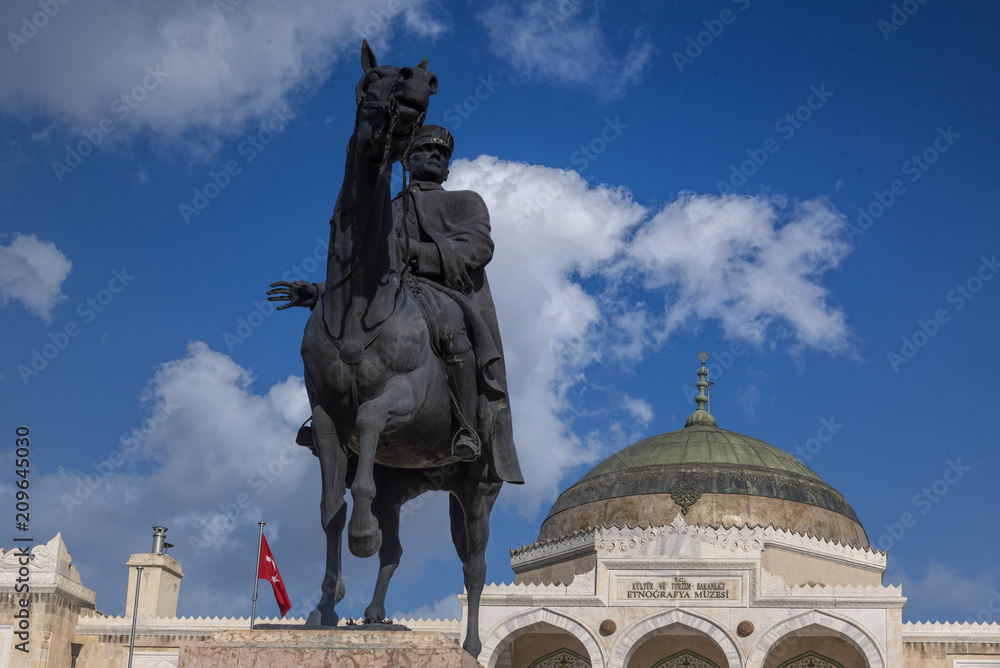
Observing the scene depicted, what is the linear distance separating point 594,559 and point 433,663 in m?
28.5

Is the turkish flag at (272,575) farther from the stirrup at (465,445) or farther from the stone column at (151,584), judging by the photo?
the stirrup at (465,445)

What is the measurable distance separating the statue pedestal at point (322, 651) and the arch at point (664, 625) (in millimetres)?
25151

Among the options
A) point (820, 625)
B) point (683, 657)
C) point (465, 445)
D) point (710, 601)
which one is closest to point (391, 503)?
point (465, 445)

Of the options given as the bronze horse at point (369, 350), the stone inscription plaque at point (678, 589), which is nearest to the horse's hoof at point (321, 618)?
the bronze horse at point (369, 350)

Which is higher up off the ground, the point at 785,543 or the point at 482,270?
the point at 785,543

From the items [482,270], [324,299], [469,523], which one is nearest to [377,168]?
[324,299]

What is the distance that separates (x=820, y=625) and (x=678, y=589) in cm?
359

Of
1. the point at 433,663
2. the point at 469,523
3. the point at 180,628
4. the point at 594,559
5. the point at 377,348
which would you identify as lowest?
the point at 433,663

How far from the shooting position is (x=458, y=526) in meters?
6.64

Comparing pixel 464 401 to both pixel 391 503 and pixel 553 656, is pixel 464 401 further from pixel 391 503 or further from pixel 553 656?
pixel 553 656

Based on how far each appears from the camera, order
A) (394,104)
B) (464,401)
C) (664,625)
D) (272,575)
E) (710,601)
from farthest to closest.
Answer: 1. (710,601)
2. (664,625)
3. (272,575)
4. (464,401)
5. (394,104)

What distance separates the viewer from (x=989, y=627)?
29.1 m

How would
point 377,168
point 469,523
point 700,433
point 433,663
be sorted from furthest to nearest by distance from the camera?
point 700,433
point 469,523
point 377,168
point 433,663

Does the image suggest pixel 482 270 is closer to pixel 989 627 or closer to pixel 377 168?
pixel 377 168
